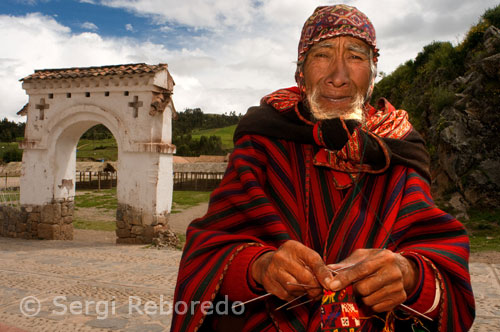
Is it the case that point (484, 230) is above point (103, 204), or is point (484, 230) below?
above

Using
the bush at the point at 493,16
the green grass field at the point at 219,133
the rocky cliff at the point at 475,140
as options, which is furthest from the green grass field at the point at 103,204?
the green grass field at the point at 219,133

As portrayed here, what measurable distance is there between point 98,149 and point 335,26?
6827cm

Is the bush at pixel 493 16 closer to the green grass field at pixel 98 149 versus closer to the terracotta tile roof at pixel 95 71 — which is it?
the terracotta tile roof at pixel 95 71

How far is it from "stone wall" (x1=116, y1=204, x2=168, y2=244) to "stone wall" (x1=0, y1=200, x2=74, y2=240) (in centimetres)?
240

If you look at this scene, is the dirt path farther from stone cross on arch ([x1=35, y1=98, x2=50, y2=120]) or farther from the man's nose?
the man's nose

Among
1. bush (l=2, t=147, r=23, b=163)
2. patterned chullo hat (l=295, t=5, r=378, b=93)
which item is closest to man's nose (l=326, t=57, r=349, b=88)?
patterned chullo hat (l=295, t=5, r=378, b=93)

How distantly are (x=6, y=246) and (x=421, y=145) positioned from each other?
11716 mm

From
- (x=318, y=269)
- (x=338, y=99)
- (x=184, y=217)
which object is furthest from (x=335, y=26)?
(x=184, y=217)

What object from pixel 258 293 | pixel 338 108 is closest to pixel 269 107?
pixel 338 108

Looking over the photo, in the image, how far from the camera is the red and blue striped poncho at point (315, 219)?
1.29 metres

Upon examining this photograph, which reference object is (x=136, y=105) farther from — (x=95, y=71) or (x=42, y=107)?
(x=42, y=107)

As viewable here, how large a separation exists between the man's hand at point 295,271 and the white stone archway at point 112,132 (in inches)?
354

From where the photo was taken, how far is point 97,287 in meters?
5.98

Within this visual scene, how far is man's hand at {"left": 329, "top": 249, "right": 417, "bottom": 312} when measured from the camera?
3.54 feet
